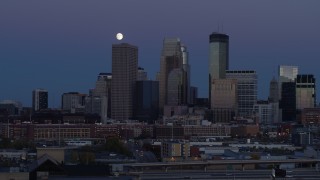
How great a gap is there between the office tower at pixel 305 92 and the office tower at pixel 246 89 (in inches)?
339

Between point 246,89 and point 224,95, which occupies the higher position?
point 246,89

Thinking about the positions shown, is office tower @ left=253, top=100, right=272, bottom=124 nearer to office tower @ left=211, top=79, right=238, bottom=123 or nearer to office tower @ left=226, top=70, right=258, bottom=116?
office tower @ left=226, top=70, right=258, bottom=116

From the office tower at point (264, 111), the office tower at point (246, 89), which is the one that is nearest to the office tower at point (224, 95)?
the office tower at point (264, 111)

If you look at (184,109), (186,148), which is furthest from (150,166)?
(184,109)

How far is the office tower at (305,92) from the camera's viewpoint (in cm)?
17593

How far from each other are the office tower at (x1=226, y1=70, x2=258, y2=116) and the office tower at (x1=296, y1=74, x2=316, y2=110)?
8.62 metres

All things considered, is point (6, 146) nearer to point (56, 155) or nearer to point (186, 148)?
point (186, 148)

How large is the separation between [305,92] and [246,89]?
38.2 ft

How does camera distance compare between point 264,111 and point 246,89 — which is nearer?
point 264,111

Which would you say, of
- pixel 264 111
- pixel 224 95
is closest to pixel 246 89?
pixel 264 111

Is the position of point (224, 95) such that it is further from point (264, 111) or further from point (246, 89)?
point (246, 89)

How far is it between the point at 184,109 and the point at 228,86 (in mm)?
13669

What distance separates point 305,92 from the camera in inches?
6964

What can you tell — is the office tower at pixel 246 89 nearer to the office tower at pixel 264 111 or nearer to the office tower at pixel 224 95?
the office tower at pixel 264 111
